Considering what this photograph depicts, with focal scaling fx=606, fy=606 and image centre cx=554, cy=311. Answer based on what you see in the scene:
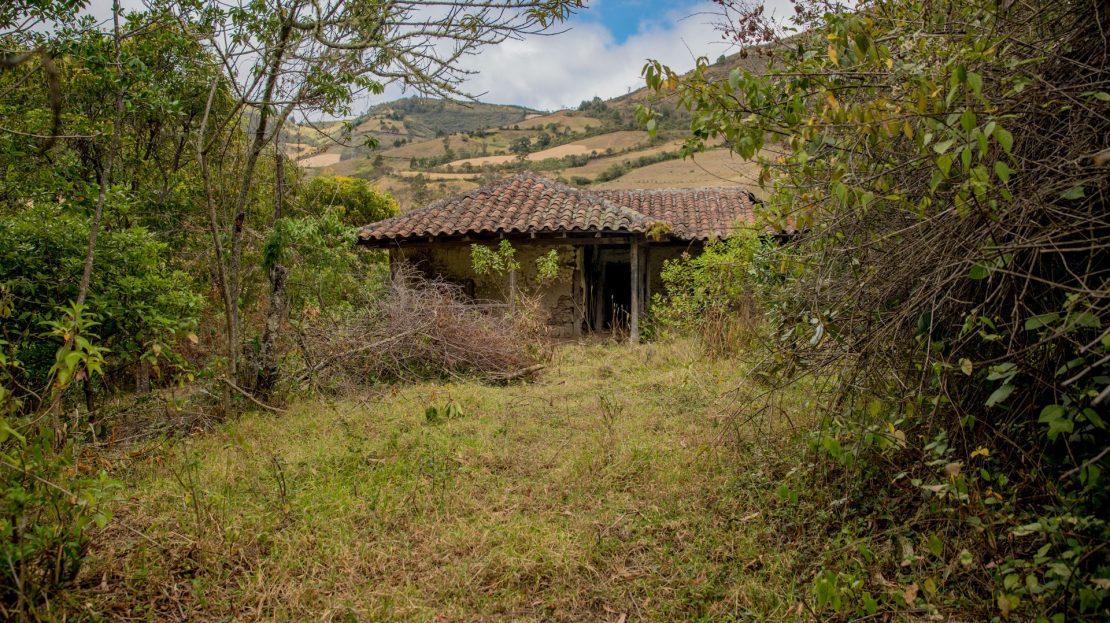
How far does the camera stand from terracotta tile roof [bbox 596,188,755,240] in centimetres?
1325

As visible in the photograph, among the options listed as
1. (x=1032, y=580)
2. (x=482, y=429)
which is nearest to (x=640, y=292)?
(x=482, y=429)

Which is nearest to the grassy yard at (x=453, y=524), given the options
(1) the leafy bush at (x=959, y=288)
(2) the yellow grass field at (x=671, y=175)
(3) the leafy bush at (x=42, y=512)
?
(3) the leafy bush at (x=42, y=512)

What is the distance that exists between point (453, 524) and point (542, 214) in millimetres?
8585

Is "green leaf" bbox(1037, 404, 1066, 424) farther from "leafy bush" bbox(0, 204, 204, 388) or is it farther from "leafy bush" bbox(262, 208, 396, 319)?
"leafy bush" bbox(262, 208, 396, 319)

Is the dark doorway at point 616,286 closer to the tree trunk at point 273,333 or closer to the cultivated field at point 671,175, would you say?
the tree trunk at point 273,333

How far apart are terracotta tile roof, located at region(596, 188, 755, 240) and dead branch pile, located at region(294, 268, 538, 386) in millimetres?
4854

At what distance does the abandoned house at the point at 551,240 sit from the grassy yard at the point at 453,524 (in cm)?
548

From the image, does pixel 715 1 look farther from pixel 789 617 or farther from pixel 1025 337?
pixel 789 617

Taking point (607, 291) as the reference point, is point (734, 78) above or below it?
above

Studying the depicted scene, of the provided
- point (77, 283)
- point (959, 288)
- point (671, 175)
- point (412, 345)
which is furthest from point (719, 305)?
point (671, 175)

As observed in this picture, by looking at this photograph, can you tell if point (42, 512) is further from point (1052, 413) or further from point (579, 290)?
point (579, 290)

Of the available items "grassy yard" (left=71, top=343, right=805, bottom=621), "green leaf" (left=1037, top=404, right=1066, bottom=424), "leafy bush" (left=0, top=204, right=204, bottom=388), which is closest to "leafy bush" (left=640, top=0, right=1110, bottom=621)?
"green leaf" (left=1037, top=404, right=1066, bottom=424)

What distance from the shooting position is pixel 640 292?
12914mm

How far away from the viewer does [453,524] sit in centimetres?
383
